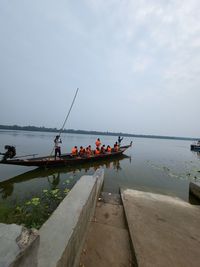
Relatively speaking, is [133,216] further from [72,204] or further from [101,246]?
[72,204]

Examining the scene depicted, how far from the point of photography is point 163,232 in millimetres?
4293

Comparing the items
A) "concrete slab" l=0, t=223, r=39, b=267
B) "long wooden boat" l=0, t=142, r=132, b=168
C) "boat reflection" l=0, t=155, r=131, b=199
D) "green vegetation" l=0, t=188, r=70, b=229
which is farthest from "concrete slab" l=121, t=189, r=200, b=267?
"long wooden boat" l=0, t=142, r=132, b=168

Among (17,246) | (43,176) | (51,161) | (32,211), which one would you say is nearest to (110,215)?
(32,211)

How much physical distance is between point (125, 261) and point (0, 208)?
5834mm

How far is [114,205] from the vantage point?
5.84 meters

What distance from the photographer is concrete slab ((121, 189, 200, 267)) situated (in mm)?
3337

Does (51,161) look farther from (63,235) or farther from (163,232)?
→ (63,235)

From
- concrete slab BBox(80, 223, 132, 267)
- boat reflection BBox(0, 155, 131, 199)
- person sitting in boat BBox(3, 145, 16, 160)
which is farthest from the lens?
person sitting in boat BBox(3, 145, 16, 160)

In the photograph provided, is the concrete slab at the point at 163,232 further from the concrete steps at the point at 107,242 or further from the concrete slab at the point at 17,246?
the concrete slab at the point at 17,246

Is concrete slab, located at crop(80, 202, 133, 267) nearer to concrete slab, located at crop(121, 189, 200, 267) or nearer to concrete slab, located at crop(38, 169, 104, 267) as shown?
concrete slab, located at crop(121, 189, 200, 267)

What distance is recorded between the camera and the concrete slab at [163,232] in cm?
334

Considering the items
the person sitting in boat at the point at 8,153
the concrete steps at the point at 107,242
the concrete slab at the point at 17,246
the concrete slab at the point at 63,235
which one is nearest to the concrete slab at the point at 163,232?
the concrete steps at the point at 107,242

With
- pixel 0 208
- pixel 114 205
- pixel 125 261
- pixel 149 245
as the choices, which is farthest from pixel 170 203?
pixel 0 208

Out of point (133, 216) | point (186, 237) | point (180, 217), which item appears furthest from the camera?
point (180, 217)
